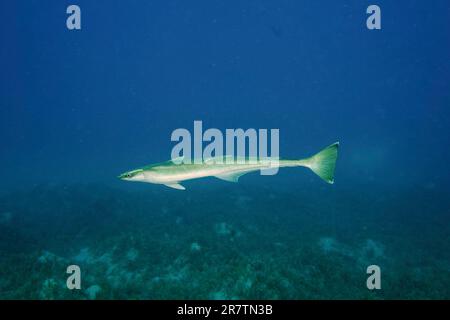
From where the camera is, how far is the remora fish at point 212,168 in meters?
3.71

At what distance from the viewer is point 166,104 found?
627 ft

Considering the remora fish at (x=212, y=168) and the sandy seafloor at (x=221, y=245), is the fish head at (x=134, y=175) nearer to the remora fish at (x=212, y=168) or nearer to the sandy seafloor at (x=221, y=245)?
the remora fish at (x=212, y=168)

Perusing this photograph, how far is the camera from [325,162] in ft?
13.8

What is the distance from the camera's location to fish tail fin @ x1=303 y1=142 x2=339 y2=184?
164 inches

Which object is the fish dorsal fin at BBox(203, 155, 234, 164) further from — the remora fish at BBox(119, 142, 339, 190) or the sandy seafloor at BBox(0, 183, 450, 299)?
the sandy seafloor at BBox(0, 183, 450, 299)

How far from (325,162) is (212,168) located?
71.7 inches

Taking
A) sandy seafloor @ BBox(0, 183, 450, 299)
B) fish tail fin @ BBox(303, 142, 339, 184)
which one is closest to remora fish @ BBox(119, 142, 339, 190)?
fish tail fin @ BBox(303, 142, 339, 184)

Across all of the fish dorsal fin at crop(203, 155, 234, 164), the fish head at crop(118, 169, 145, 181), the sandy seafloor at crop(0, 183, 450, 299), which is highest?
the fish dorsal fin at crop(203, 155, 234, 164)

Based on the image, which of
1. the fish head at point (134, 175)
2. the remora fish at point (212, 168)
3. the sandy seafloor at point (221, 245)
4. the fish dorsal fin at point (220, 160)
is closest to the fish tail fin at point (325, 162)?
the remora fish at point (212, 168)

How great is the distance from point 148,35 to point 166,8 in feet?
87.4

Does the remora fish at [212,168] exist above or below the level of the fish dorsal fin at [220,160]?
below

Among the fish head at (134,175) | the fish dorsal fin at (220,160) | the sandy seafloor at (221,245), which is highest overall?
the fish dorsal fin at (220,160)

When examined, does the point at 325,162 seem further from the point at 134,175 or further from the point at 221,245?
the point at 221,245
